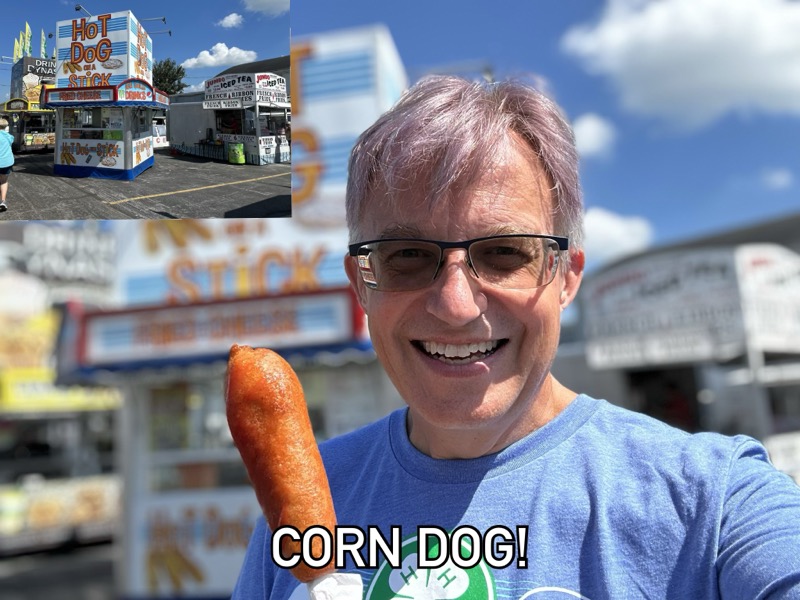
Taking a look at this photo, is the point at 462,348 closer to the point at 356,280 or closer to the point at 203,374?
the point at 356,280

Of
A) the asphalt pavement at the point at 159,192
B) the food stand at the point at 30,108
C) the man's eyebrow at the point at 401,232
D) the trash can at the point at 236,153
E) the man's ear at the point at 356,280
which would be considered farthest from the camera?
the trash can at the point at 236,153

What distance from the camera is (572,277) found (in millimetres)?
1286

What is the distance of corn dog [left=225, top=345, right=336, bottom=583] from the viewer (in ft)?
3.47

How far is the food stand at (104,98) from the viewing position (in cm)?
168

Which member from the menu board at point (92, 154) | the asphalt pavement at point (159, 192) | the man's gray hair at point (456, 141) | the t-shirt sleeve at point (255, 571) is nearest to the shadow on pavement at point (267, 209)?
the asphalt pavement at point (159, 192)

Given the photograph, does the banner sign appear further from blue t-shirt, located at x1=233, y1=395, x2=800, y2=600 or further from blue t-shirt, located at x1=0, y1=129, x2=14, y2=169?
blue t-shirt, located at x1=233, y1=395, x2=800, y2=600

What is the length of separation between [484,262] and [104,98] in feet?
4.72

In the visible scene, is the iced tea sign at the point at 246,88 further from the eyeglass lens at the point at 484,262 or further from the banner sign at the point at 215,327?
the banner sign at the point at 215,327

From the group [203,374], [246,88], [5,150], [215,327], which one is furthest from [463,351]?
[203,374]

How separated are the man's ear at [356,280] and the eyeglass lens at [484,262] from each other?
107mm

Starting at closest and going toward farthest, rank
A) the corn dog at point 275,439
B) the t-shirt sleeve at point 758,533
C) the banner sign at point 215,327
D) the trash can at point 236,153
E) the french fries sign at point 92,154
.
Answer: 1. the t-shirt sleeve at point 758,533
2. the corn dog at point 275,439
3. the french fries sign at point 92,154
4. the trash can at point 236,153
5. the banner sign at point 215,327

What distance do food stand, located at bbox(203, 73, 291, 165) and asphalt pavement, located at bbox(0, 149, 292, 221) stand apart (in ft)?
0.41

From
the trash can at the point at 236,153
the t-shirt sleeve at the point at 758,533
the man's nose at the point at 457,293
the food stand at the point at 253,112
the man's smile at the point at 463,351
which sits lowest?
the t-shirt sleeve at the point at 758,533

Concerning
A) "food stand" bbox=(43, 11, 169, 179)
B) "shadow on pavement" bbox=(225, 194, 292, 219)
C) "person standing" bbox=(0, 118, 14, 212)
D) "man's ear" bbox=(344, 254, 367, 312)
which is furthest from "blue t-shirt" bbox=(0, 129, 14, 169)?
"man's ear" bbox=(344, 254, 367, 312)
